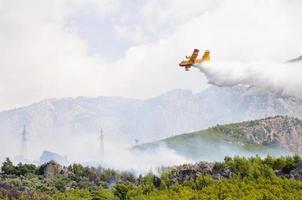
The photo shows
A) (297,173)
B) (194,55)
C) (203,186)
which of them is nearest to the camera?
(297,173)

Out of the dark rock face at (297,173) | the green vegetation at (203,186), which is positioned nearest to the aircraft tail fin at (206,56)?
the green vegetation at (203,186)

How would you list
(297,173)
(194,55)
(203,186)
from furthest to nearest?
1. (194,55)
2. (203,186)
3. (297,173)

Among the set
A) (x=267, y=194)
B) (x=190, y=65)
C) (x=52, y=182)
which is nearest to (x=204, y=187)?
(x=267, y=194)

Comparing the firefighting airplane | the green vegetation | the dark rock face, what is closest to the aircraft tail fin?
the firefighting airplane

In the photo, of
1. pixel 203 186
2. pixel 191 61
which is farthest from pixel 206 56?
pixel 203 186

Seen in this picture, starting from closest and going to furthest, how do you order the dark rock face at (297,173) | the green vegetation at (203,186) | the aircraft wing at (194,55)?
the green vegetation at (203,186)
the dark rock face at (297,173)
the aircraft wing at (194,55)

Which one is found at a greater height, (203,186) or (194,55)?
(194,55)

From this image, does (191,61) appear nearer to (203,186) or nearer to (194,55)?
(194,55)

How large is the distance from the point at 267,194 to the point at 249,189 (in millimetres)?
3490

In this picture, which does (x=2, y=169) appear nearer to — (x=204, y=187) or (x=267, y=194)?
(x=204, y=187)

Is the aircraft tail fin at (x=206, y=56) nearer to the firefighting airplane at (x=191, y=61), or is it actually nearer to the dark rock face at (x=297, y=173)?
the firefighting airplane at (x=191, y=61)

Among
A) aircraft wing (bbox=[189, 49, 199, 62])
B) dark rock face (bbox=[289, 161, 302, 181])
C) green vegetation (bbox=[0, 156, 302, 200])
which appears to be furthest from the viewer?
aircraft wing (bbox=[189, 49, 199, 62])

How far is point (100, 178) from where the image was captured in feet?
355

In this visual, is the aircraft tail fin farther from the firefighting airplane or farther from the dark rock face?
the dark rock face
